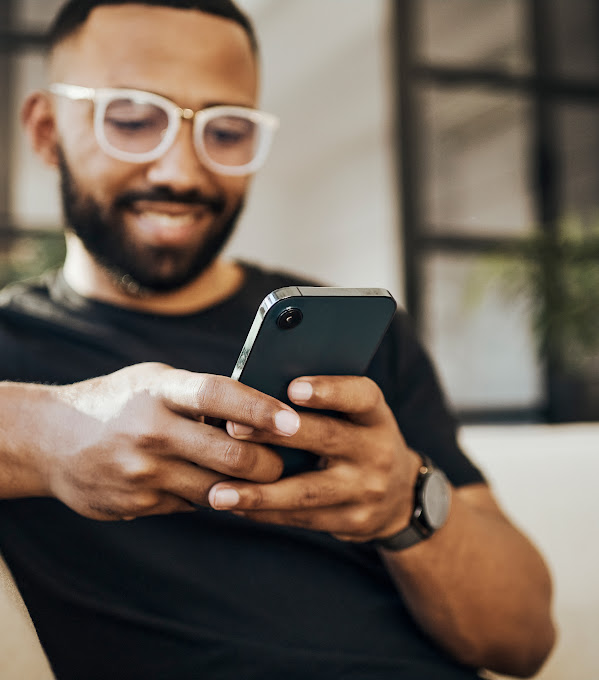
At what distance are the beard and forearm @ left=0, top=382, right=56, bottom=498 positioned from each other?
1.12ft

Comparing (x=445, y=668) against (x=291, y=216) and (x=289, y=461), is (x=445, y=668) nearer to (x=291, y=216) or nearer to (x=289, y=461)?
(x=289, y=461)

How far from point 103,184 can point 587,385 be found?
323 centimetres

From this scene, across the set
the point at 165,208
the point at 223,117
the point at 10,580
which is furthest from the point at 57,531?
the point at 223,117

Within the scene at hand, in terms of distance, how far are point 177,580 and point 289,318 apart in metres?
0.41

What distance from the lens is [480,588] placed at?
2.80ft

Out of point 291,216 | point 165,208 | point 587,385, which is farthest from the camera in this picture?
point 291,216

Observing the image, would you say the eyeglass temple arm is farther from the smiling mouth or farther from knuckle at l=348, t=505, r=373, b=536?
knuckle at l=348, t=505, r=373, b=536

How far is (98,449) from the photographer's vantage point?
1.79ft

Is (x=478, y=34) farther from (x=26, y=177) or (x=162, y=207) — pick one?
(x=162, y=207)

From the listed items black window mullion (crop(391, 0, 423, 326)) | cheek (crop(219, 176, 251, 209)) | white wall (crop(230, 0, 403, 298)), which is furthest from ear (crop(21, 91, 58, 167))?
white wall (crop(230, 0, 403, 298))

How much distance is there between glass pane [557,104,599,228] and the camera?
13.2ft

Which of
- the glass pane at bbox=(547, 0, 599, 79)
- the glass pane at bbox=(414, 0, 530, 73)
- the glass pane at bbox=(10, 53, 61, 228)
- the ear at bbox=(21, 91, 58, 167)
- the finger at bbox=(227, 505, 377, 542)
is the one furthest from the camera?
the glass pane at bbox=(547, 0, 599, 79)

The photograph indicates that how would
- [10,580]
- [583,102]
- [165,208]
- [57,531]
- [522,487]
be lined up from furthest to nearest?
1. [583,102]
2. [522,487]
3. [165,208]
4. [57,531]
5. [10,580]

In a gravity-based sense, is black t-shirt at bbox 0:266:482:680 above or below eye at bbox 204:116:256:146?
below
